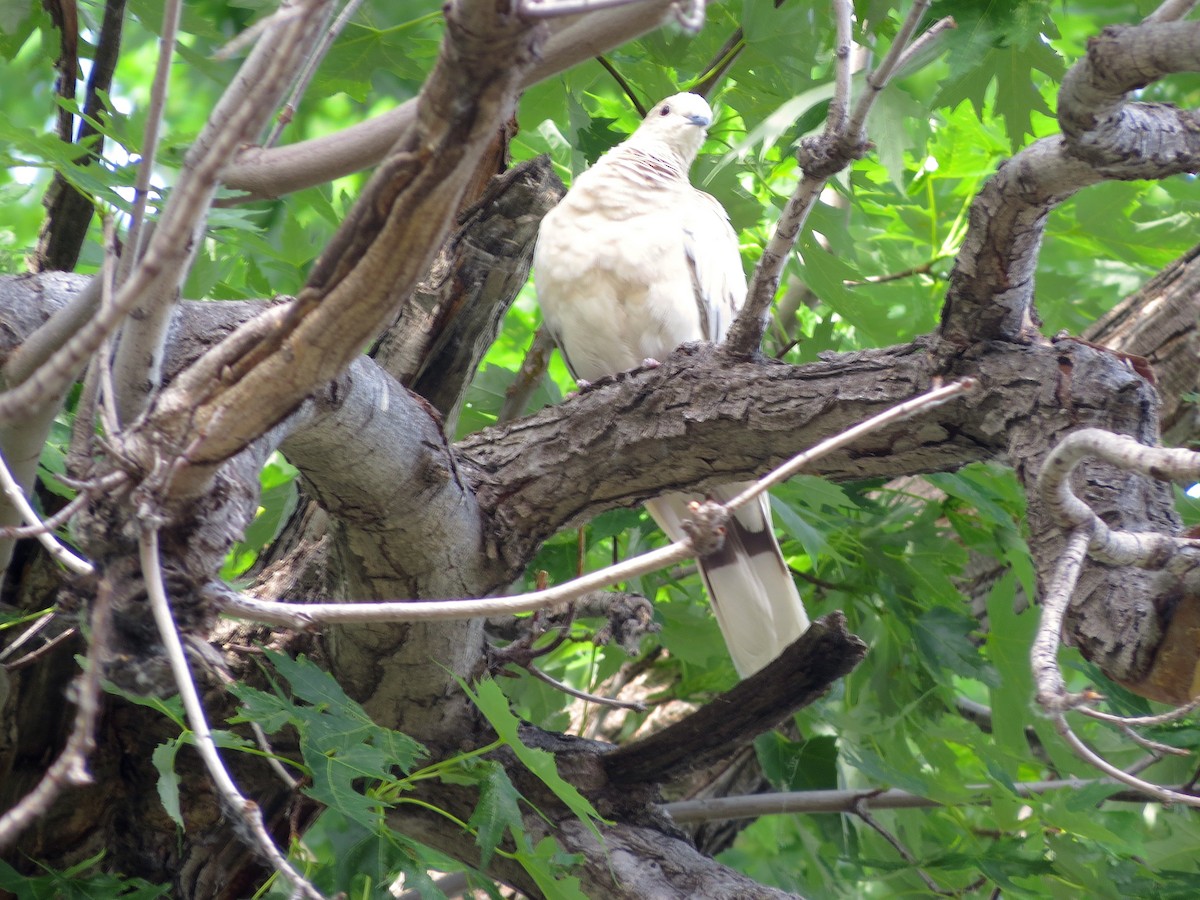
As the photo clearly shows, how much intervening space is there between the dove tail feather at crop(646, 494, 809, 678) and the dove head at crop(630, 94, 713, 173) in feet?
3.16

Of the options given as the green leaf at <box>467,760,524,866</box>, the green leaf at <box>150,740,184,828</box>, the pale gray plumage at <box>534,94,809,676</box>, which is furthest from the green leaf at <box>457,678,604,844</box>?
the pale gray plumage at <box>534,94,809,676</box>

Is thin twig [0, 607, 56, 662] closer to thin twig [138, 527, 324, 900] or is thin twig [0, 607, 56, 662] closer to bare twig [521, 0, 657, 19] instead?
thin twig [138, 527, 324, 900]

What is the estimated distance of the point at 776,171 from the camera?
2.82 meters

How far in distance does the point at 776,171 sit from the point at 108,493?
2.23 metres

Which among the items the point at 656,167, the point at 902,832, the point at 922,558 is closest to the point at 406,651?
the point at 922,558

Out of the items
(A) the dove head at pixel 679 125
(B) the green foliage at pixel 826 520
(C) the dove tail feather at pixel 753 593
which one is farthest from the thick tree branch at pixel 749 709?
(A) the dove head at pixel 679 125

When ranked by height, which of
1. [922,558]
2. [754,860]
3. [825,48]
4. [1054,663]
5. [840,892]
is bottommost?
[754,860]

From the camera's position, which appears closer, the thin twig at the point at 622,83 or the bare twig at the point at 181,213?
the bare twig at the point at 181,213

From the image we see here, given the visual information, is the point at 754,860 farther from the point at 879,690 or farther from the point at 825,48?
the point at 825,48

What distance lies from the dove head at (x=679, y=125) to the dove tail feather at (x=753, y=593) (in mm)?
963

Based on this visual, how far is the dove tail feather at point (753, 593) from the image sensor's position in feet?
8.06

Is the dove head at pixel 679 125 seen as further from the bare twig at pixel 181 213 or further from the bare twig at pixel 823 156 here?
the bare twig at pixel 181 213

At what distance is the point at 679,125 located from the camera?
106 inches

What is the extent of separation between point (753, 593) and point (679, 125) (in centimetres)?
118
